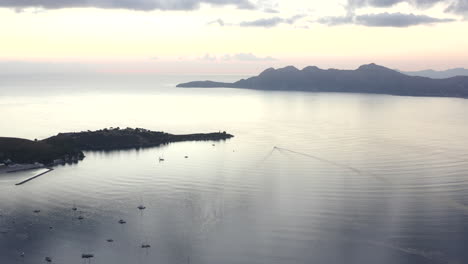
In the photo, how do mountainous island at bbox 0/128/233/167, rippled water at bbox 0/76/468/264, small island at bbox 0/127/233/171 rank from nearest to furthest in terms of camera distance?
rippled water at bbox 0/76/468/264, small island at bbox 0/127/233/171, mountainous island at bbox 0/128/233/167

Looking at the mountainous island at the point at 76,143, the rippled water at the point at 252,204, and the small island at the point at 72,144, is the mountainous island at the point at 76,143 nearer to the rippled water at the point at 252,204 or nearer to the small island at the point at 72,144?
the small island at the point at 72,144

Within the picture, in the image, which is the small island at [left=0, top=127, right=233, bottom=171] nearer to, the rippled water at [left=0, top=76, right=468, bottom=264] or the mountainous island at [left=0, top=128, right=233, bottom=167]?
the mountainous island at [left=0, top=128, right=233, bottom=167]

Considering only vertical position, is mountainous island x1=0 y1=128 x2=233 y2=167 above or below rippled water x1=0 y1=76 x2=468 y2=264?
above

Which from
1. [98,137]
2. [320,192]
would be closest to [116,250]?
[320,192]

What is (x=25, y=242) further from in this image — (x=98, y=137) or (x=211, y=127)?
(x=211, y=127)

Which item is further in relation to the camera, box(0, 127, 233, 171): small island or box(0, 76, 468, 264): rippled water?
box(0, 127, 233, 171): small island

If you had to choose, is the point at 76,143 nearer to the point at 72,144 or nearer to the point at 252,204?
the point at 72,144

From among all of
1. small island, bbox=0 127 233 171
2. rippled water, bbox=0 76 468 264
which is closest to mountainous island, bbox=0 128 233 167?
small island, bbox=0 127 233 171

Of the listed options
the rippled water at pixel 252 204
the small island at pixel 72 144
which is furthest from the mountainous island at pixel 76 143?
the rippled water at pixel 252 204

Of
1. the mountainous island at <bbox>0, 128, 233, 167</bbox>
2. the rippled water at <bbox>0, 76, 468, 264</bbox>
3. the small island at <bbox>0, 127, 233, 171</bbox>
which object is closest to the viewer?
the rippled water at <bbox>0, 76, 468, 264</bbox>
